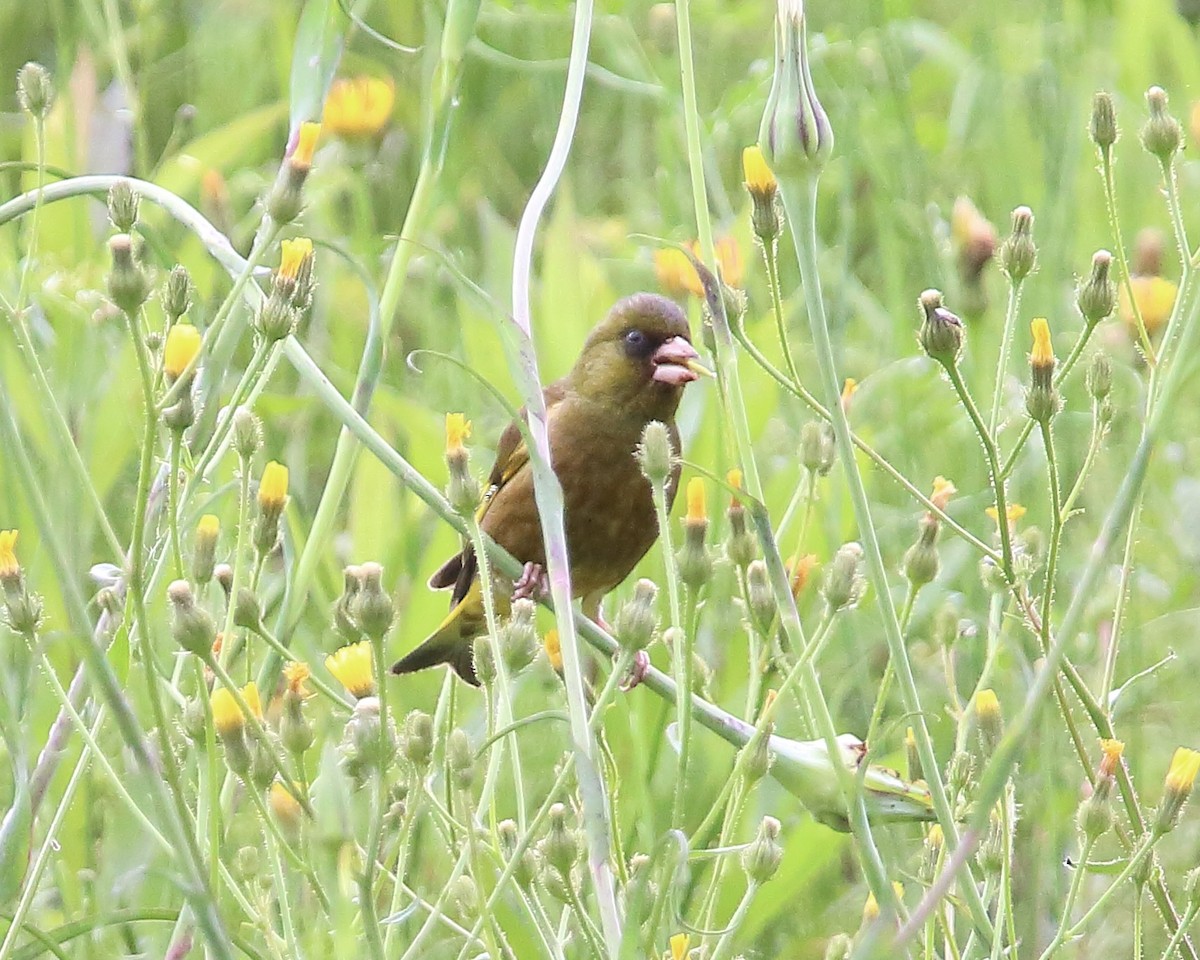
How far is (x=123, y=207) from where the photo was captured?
164 cm

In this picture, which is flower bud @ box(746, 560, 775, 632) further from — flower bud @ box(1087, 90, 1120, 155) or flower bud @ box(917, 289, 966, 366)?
flower bud @ box(1087, 90, 1120, 155)

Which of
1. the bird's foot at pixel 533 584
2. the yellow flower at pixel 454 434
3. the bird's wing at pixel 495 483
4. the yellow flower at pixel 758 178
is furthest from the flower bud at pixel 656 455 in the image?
the bird's foot at pixel 533 584

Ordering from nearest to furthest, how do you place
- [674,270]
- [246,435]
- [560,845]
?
1. [560,845]
2. [246,435]
3. [674,270]

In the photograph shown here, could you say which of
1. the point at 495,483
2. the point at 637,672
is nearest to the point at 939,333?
the point at 637,672

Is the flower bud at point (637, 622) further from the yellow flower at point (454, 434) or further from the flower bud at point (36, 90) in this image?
the flower bud at point (36, 90)

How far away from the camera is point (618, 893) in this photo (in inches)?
72.4

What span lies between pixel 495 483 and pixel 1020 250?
1742 mm

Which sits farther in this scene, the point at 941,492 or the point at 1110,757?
the point at 941,492

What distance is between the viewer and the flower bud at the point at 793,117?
1.41 metres

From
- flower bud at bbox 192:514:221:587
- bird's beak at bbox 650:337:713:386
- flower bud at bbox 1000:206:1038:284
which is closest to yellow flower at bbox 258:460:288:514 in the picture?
flower bud at bbox 192:514:221:587

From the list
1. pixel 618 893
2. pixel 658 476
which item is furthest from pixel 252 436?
pixel 618 893

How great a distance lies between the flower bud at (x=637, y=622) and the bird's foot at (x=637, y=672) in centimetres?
35

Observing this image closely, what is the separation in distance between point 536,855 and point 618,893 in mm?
245

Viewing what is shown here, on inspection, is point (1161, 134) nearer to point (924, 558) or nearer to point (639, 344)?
point (924, 558)
